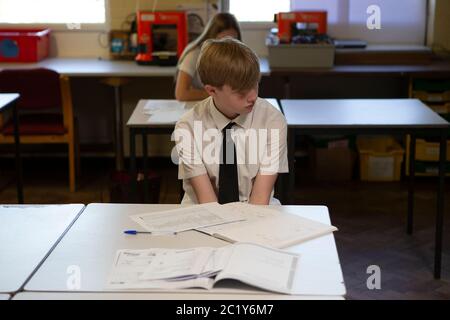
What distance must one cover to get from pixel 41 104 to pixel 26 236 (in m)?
2.63

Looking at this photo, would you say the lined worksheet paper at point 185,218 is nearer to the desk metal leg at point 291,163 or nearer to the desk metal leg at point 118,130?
the desk metal leg at point 291,163

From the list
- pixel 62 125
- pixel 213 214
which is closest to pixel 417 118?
pixel 213 214

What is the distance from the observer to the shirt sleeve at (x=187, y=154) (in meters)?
2.39

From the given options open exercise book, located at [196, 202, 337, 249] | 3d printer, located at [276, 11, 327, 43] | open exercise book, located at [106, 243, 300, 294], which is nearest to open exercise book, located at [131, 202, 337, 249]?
open exercise book, located at [196, 202, 337, 249]

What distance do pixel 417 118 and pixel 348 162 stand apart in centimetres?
154

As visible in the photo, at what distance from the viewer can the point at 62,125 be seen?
4605 millimetres

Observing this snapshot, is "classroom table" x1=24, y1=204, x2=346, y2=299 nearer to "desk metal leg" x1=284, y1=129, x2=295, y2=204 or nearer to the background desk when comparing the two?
"desk metal leg" x1=284, y1=129, x2=295, y2=204

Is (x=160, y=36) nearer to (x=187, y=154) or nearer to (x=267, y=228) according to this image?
(x=187, y=154)

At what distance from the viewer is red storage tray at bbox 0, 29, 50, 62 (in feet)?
16.2

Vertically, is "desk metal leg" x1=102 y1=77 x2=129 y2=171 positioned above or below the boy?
below

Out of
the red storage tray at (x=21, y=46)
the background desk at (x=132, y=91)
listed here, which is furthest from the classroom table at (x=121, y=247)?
the red storage tray at (x=21, y=46)

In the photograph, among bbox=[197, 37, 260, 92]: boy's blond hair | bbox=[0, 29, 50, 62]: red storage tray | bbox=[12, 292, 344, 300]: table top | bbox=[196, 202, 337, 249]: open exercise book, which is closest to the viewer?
bbox=[12, 292, 344, 300]: table top

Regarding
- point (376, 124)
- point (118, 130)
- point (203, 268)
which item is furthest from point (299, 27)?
point (203, 268)

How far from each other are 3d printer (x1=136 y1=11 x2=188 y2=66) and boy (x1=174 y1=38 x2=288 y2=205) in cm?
241
